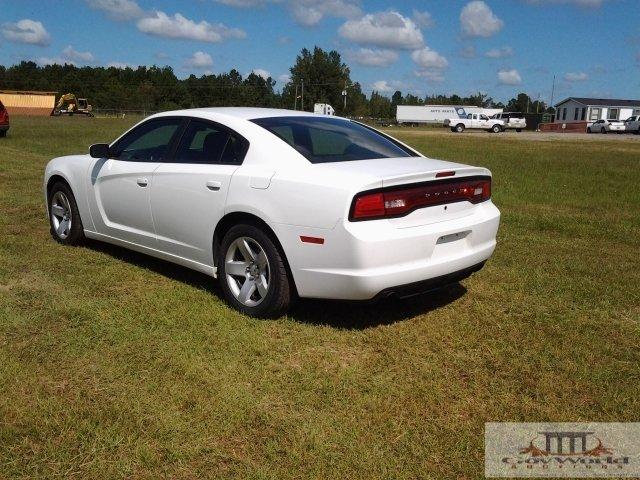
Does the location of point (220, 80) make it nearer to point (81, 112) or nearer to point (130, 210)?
point (81, 112)

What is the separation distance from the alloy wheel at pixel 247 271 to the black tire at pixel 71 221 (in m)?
2.35

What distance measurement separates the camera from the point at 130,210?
5223 millimetres

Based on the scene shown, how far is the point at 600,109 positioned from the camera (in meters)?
81.4

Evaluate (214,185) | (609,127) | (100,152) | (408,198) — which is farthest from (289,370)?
(609,127)

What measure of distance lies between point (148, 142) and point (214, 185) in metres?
1.31

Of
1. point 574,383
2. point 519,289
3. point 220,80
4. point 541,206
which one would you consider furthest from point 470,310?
point 220,80

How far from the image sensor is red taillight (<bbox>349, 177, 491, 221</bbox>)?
12.1 ft

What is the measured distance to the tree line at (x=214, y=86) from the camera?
108062mm

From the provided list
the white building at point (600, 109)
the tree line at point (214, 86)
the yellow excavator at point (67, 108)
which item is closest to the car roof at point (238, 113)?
the yellow excavator at point (67, 108)

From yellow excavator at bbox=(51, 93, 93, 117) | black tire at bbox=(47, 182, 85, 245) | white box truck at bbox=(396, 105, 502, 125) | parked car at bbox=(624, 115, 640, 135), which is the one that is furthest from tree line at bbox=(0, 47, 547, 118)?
black tire at bbox=(47, 182, 85, 245)

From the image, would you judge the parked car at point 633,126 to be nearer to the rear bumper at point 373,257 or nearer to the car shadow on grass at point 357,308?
the car shadow on grass at point 357,308

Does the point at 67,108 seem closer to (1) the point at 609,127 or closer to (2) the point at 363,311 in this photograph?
(1) the point at 609,127

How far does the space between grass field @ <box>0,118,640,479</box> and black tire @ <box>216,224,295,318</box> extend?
11 centimetres

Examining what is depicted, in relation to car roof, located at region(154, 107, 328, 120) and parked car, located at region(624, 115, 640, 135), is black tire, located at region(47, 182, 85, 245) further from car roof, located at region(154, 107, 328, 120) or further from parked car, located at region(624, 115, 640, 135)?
parked car, located at region(624, 115, 640, 135)
